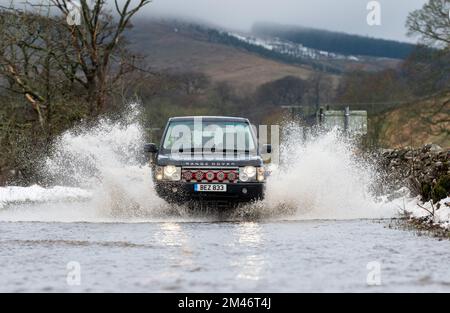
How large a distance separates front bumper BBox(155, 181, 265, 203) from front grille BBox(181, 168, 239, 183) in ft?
0.35

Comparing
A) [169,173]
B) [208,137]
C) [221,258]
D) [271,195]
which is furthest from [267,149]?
[221,258]

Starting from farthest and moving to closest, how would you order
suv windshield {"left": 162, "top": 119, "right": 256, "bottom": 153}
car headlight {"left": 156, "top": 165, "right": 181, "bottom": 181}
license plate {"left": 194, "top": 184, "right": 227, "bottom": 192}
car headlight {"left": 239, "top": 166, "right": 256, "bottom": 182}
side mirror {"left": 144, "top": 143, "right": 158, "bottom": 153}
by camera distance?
suv windshield {"left": 162, "top": 119, "right": 256, "bottom": 153} < side mirror {"left": 144, "top": 143, "right": 158, "bottom": 153} < car headlight {"left": 239, "top": 166, "right": 256, "bottom": 182} < car headlight {"left": 156, "top": 165, "right": 181, "bottom": 181} < license plate {"left": 194, "top": 184, "right": 227, "bottom": 192}

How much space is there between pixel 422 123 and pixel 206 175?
39458 millimetres

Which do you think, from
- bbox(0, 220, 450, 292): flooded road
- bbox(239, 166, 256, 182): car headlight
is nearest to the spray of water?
bbox(239, 166, 256, 182): car headlight

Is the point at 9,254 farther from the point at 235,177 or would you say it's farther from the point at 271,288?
the point at 235,177

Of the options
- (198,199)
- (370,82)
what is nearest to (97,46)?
(198,199)

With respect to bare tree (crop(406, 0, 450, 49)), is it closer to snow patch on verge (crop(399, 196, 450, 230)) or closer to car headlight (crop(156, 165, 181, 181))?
snow patch on verge (crop(399, 196, 450, 230))

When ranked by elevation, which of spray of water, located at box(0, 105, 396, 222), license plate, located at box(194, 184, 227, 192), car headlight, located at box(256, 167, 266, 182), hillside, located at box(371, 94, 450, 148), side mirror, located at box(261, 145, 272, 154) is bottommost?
hillside, located at box(371, 94, 450, 148)

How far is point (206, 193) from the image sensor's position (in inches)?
699

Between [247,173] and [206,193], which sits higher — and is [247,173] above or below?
above

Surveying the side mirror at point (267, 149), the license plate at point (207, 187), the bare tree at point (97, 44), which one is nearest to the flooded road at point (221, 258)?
the license plate at point (207, 187)

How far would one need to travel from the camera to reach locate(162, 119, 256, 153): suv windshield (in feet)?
62.3

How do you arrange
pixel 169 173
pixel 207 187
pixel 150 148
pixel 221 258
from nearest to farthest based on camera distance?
pixel 221 258 < pixel 207 187 < pixel 169 173 < pixel 150 148

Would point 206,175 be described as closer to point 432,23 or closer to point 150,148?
point 150,148
